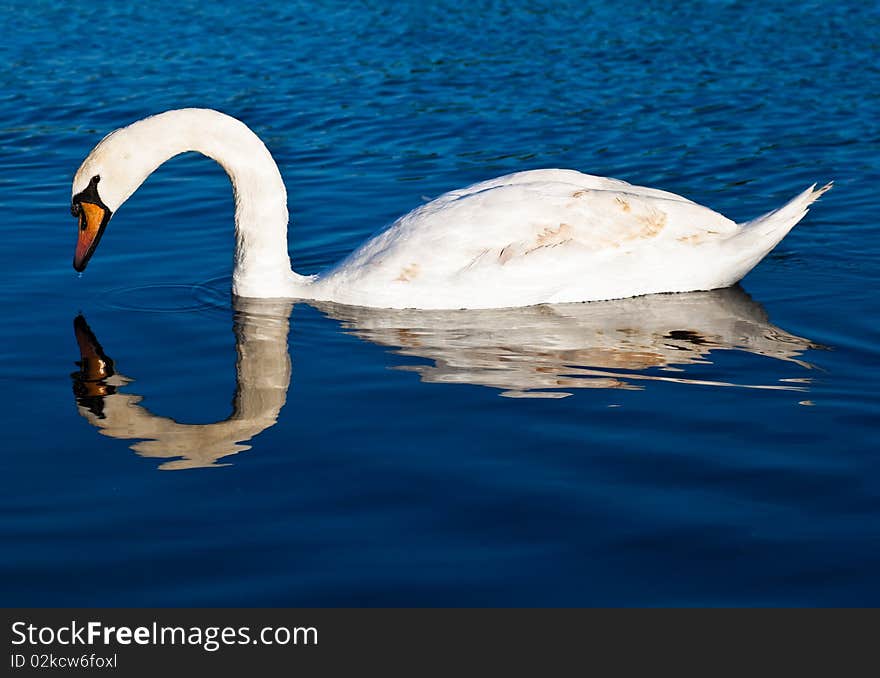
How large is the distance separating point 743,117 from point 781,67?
2466 millimetres

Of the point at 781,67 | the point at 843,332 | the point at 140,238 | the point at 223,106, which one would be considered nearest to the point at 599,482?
the point at 843,332

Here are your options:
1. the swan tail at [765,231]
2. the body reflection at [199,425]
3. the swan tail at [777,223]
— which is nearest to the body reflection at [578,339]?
the swan tail at [765,231]

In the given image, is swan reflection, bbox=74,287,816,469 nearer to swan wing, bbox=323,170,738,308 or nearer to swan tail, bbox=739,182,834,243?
swan wing, bbox=323,170,738,308

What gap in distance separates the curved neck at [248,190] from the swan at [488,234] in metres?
0.01

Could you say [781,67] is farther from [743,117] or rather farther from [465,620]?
[465,620]

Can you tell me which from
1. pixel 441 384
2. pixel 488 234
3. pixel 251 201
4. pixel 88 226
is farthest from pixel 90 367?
pixel 488 234

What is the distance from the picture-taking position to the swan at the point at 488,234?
9.84 metres

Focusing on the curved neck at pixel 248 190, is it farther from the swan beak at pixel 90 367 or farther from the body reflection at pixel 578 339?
the swan beak at pixel 90 367

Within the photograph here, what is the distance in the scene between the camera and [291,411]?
26.1 ft

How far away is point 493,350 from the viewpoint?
9.02 metres

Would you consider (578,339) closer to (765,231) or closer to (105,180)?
(765,231)

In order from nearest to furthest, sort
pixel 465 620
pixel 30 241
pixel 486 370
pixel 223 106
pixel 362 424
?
1. pixel 465 620
2. pixel 362 424
3. pixel 486 370
4. pixel 30 241
5. pixel 223 106

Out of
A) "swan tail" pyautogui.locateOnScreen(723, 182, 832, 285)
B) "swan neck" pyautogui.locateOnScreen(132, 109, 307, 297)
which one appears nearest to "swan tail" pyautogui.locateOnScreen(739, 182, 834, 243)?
"swan tail" pyautogui.locateOnScreen(723, 182, 832, 285)

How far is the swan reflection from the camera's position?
308 inches
